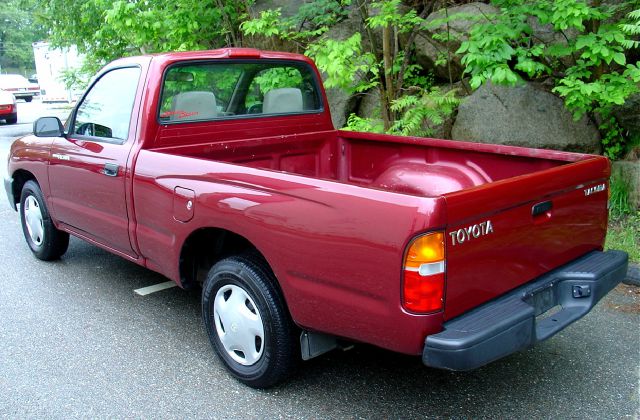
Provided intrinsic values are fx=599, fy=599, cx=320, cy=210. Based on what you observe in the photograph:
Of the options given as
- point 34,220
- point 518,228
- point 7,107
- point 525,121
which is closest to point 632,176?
point 525,121

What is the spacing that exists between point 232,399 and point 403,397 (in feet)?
3.08

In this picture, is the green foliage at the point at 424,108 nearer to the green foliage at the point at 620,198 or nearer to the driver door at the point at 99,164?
the green foliage at the point at 620,198

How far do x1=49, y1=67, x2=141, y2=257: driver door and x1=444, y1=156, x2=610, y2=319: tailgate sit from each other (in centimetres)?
236

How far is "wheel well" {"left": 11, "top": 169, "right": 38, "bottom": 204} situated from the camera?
552 centimetres

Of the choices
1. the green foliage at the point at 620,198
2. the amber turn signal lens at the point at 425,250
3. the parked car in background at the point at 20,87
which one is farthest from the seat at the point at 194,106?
the parked car in background at the point at 20,87

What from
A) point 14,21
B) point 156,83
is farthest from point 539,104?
point 14,21

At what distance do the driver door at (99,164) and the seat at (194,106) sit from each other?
0.98 feet

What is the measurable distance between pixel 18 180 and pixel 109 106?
1848mm

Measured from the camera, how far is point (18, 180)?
18.5 ft

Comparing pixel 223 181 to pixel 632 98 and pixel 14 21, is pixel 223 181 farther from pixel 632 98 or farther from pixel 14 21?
pixel 14 21

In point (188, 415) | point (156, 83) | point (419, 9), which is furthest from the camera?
point (419, 9)

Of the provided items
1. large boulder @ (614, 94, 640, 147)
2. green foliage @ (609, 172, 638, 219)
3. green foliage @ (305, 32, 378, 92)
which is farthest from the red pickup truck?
large boulder @ (614, 94, 640, 147)

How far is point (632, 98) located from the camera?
630 cm

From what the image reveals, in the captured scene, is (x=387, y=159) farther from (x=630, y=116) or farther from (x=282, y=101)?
(x=630, y=116)
